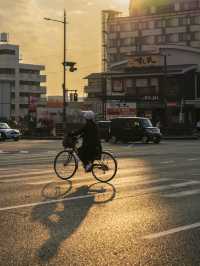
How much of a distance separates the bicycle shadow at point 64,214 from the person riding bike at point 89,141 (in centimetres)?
129

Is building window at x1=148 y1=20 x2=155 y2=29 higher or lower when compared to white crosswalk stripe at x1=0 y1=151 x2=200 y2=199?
higher

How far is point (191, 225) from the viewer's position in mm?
8164

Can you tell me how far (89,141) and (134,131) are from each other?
2471 centimetres

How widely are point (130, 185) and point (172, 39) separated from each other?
417ft

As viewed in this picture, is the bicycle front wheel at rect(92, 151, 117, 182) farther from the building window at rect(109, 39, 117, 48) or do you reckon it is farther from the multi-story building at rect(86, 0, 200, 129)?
the building window at rect(109, 39, 117, 48)

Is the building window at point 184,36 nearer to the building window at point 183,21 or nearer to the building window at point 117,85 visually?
the building window at point 183,21

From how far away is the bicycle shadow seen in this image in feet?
22.4

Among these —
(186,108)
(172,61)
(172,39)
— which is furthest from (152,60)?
(172,39)

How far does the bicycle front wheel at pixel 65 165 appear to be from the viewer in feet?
46.2

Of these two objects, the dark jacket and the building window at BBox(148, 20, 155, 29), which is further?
the building window at BBox(148, 20, 155, 29)

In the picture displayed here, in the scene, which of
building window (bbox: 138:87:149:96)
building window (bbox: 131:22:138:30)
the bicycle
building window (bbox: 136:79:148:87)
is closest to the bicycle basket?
the bicycle

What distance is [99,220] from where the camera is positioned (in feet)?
28.0

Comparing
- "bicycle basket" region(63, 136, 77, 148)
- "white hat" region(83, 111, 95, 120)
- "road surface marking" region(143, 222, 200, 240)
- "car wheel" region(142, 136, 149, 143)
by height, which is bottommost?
"road surface marking" region(143, 222, 200, 240)

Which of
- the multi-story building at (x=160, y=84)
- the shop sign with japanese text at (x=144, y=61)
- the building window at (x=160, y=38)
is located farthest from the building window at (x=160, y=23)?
the shop sign with japanese text at (x=144, y=61)
